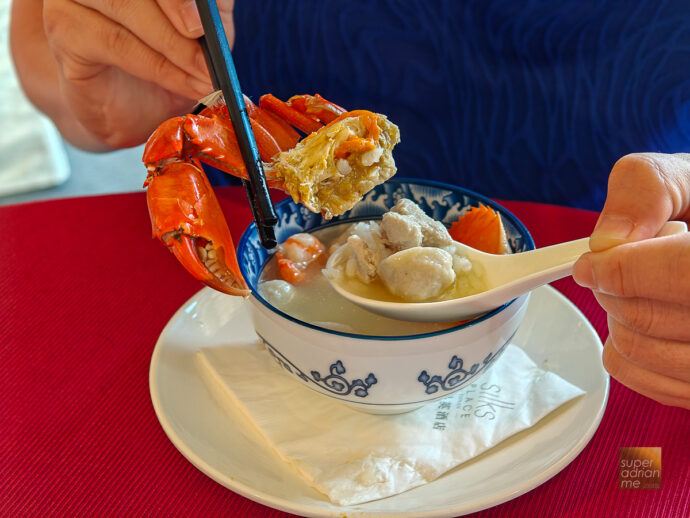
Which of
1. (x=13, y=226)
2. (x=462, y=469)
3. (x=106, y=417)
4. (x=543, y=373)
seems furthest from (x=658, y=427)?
(x=13, y=226)

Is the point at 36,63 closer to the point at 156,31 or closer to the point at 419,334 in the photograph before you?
the point at 156,31

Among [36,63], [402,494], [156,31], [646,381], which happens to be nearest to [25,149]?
[36,63]

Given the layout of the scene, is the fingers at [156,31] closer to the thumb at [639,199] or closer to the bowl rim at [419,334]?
the bowl rim at [419,334]

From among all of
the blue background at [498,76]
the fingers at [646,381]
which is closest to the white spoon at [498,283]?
the fingers at [646,381]

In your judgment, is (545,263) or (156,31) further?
(156,31)

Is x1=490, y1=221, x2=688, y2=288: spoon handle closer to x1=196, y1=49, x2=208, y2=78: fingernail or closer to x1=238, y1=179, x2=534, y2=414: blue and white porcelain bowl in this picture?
x1=238, y1=179, x2=534, y2=414: blue and white porcelain bowl

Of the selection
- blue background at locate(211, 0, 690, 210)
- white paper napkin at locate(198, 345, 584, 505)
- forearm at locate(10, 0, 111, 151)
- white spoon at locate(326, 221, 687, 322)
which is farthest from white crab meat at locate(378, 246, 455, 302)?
forearm at locate(10, 0, 111, 151)

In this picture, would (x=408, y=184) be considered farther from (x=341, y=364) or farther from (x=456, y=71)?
(x=456, y=71)
